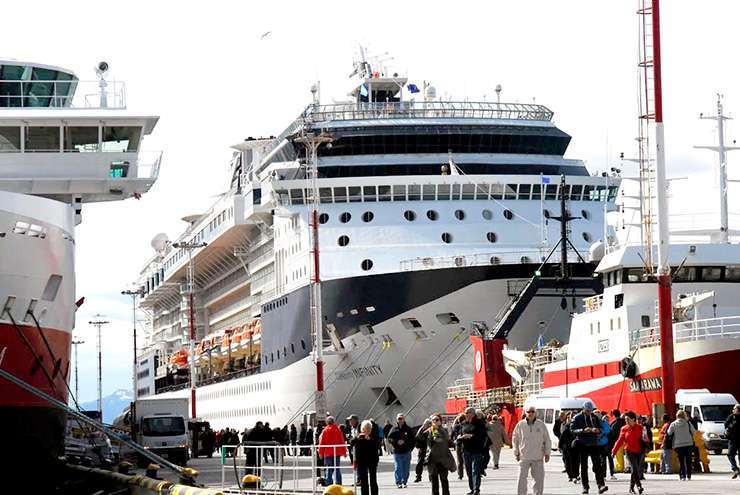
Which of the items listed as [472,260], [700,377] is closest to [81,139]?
[700,377]

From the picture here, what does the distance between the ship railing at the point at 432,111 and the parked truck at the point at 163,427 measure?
1300cm

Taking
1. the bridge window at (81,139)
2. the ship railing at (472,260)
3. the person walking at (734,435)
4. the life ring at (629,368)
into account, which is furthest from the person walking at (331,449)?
the ship railing at (472,260)

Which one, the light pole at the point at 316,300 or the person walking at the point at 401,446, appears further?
the light pole at the point at 316,300

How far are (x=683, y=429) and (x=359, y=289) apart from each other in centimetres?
2250

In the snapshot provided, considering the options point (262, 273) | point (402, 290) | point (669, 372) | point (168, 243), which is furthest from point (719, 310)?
point (168, 243)

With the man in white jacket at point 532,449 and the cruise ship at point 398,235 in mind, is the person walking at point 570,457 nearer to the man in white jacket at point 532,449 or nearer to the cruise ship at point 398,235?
the man in white jacket at point 532,449

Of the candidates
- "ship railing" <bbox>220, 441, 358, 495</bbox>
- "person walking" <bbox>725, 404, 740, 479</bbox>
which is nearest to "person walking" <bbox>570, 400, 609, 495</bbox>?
"person walking" <bbox>725, 404, 740, 479</bbox>

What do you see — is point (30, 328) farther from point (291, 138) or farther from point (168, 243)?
point (168, 243)

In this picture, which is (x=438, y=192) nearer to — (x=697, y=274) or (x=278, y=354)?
(x=278, y=354)

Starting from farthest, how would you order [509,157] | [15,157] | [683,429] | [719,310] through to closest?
[509,157]
[719,310]
[15,157]
[683,429]

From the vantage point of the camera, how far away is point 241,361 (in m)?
62.2

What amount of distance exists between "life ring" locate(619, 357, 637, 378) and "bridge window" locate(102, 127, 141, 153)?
1120 centimetres

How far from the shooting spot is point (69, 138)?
29781 mm

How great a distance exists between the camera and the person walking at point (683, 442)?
75.1 ft
